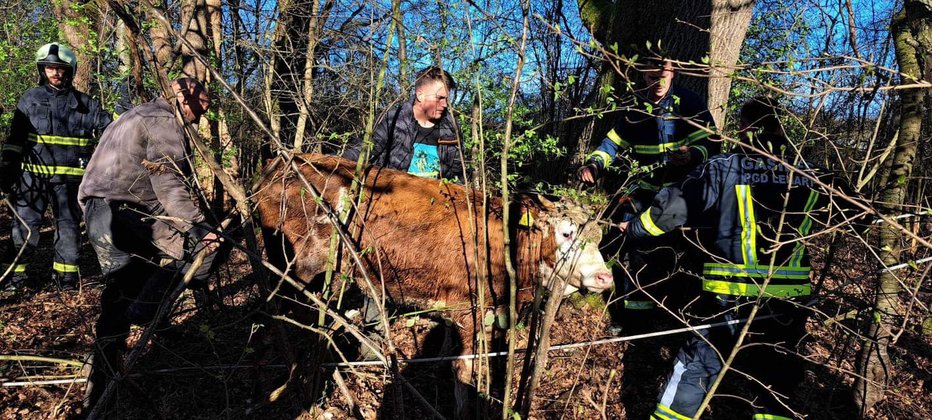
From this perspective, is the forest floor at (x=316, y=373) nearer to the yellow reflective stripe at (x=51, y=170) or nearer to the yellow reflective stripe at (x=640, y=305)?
the yellow reflective stripe at (x=640, y=305)

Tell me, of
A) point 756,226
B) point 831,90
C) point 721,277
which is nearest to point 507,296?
point 721,277

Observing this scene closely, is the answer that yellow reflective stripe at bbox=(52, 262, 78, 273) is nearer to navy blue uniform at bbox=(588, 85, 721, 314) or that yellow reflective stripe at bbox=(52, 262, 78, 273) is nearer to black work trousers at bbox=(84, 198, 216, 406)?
black work trousers at bbox=(84, 198, 216, 406)

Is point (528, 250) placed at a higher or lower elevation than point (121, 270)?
higher

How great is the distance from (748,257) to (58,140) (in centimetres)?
620

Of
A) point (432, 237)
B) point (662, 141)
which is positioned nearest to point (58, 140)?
point (432, 237)

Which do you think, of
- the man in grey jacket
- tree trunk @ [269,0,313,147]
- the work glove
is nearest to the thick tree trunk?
tree trunk @ [269,0,313,147]

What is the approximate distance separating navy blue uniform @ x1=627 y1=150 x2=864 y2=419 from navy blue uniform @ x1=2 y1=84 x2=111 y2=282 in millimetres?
5586

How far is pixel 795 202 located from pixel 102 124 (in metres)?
6.25

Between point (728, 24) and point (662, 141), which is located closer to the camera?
point (662, 141)

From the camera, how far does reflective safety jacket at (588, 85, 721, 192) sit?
377 cm

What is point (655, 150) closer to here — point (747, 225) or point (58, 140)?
point (747, 225)

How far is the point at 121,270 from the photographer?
323cm

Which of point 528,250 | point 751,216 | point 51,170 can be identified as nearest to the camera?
point 751,216

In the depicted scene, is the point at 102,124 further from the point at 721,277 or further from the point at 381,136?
the point at 721,277
